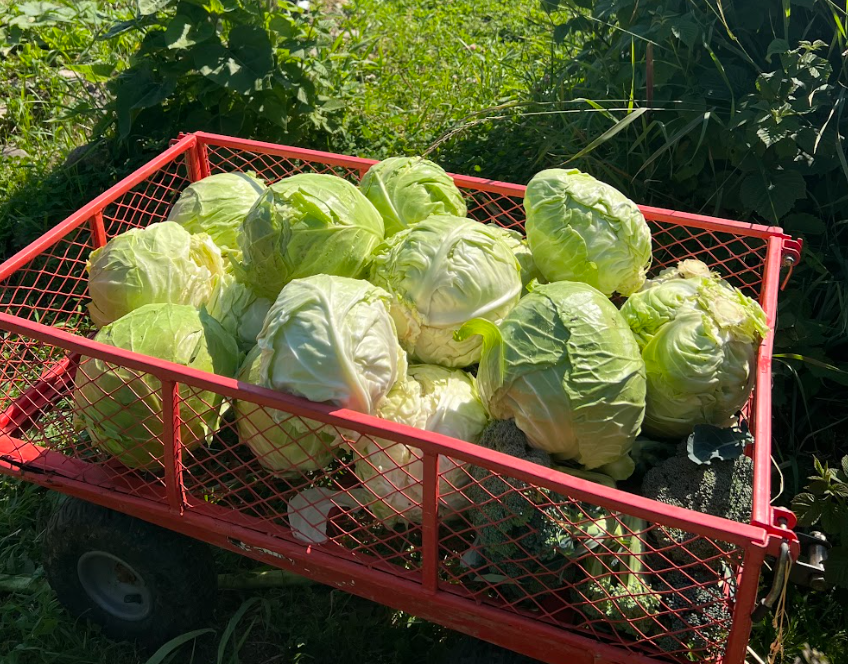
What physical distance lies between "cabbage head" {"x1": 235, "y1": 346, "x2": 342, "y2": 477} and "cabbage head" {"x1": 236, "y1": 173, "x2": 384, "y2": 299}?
32 cm

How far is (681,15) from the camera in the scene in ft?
11.3

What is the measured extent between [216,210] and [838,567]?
2450 mm

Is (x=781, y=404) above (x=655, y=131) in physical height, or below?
below

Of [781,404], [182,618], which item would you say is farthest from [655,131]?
[182,618]

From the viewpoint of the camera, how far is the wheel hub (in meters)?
2.63

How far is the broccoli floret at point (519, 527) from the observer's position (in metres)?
1.98

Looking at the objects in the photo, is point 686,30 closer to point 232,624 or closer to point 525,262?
point 525,262

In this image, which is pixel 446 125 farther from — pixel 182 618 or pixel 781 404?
pixel 182 618

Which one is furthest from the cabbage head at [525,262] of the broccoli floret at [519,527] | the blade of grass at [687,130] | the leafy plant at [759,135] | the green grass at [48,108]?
the green grass at [48,108]

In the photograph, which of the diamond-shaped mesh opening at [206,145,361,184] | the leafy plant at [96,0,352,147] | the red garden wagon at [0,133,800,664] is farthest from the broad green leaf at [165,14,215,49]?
the red garden wagon at [0,133,800,664]

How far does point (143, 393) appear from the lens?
229 cm


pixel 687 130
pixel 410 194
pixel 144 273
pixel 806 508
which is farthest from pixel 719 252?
pixel 144 273

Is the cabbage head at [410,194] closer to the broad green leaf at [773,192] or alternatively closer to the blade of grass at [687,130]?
the blade of grass at [687,130]

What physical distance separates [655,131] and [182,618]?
273 centimetres
